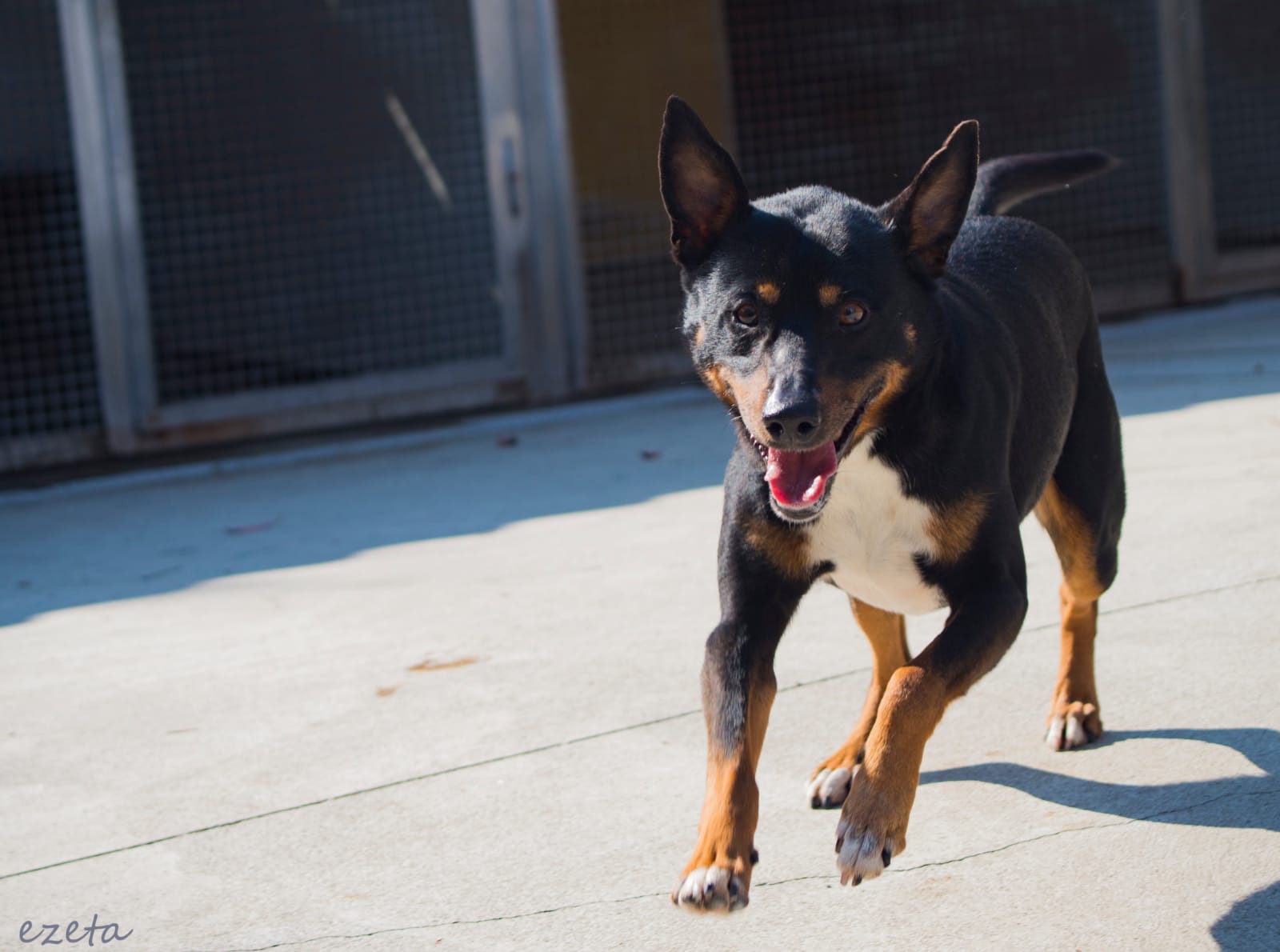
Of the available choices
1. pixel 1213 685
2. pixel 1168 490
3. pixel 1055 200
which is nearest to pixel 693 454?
pixel 1168 490

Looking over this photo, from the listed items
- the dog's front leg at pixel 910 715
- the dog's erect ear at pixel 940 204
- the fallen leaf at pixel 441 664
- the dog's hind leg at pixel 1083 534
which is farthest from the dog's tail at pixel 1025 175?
the fallen leaf at pixel 441 664

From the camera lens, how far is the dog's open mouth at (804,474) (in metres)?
2.54

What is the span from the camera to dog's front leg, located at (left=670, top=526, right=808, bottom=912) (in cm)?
223

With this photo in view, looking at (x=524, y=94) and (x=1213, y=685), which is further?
(x=524, y=94)

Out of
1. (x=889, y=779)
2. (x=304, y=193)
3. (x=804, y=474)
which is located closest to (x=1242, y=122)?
(x=304, y=193)

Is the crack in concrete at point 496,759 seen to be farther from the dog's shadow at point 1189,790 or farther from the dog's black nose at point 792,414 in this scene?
the dog's black nose at point 792,414

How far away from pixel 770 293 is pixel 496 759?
125cm

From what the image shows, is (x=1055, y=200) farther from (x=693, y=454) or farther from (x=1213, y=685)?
(x=1213, y=685)

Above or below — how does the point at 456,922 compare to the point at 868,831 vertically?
below

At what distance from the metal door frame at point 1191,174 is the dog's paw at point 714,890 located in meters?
8.12

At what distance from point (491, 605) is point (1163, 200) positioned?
6540 mm

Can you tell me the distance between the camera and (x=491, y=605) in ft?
14.6

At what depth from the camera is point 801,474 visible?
2.56 meters

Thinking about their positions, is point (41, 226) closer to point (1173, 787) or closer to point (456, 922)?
point (456, 922)
